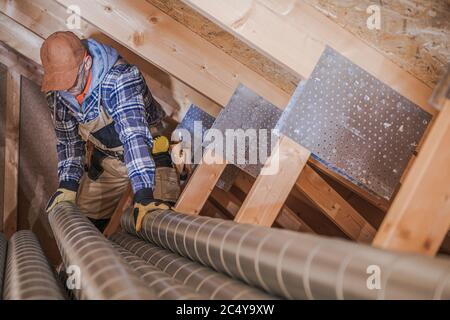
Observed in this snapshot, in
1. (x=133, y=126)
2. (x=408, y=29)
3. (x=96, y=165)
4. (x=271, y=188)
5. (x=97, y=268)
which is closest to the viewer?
(x=97, y=268)

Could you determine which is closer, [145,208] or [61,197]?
[145,208]

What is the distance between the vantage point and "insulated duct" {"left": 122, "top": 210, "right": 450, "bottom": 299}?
689 mm

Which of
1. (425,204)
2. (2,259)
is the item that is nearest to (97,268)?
(425,204)

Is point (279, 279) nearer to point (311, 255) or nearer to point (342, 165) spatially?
point (311, 255)

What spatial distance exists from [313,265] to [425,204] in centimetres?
31

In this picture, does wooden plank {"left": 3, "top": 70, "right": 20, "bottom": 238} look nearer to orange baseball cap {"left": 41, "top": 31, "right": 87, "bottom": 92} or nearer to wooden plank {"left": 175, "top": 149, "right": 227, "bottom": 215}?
orange baseball cap {"left": 41, "top": 31, "right": 87, "bottom": 92}

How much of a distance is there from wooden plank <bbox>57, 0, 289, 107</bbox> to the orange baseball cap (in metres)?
0.30

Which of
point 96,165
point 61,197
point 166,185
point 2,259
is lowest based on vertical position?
point 2,259

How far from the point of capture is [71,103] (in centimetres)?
220

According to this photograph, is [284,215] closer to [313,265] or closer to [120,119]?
[120,119]

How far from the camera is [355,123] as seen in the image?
1.49 meters

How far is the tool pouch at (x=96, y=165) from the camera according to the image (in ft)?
8.69

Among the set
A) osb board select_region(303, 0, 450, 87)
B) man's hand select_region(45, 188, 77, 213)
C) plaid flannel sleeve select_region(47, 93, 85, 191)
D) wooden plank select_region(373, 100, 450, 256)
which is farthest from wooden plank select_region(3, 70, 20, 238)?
wooden plank select_region(373, 100, 450, 256)
